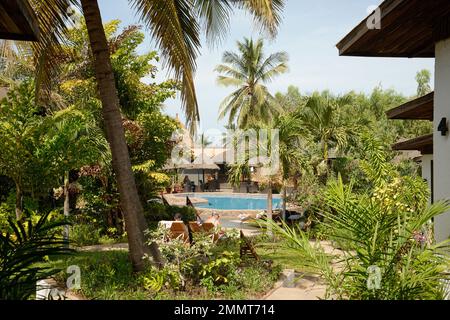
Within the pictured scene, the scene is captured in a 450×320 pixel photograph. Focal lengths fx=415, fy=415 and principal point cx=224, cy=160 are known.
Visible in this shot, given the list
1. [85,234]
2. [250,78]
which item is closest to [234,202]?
[250,78]

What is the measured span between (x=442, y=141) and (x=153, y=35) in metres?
4.57

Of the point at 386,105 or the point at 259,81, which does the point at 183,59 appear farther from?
the point at 386,105

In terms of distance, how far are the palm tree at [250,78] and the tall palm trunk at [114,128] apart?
61.2 feet

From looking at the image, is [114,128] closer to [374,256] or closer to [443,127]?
[443,127]

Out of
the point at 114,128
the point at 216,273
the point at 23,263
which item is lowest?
the point at 216,273

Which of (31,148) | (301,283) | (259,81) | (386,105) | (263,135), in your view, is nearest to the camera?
(301,283)

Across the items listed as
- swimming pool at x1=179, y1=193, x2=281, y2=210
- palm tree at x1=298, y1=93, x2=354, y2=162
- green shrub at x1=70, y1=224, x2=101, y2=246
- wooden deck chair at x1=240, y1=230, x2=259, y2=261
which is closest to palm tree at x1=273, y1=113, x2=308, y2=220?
palm tree at x1=298, y1=93, x2=354, y2=162

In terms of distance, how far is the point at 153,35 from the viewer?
22.3ft

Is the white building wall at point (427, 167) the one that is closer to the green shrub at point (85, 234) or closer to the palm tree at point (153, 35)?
the palm tree at point (153, 35)

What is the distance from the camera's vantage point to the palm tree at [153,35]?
6.51 m

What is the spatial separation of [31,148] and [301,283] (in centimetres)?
573

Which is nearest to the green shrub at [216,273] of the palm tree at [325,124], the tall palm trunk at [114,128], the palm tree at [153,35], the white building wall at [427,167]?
the palm tree at [153,35]
